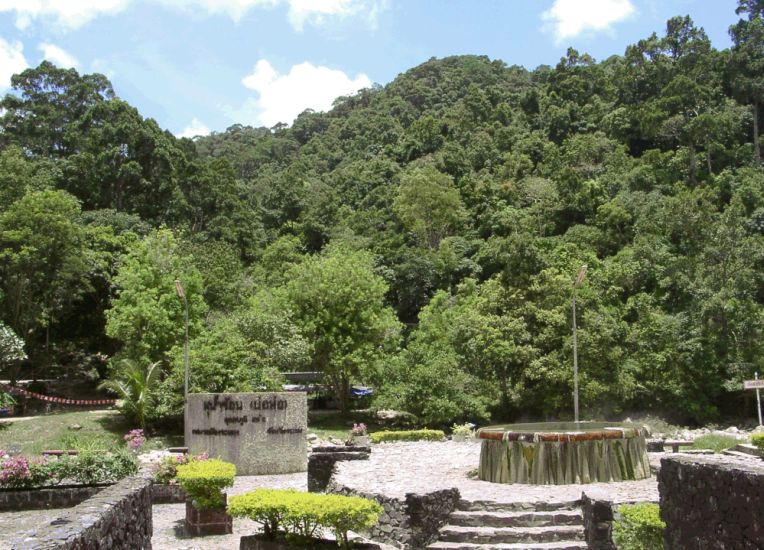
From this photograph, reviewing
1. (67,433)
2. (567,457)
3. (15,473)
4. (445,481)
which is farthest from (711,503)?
(67,433)

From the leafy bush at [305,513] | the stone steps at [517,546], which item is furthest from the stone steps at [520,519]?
the leafy bush at [305,513]

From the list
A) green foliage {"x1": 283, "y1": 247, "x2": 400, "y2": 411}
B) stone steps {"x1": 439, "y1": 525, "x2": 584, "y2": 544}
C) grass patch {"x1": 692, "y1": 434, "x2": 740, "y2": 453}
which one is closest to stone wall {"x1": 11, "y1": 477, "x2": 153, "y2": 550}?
stone steps {"x1": 439, "y1": 525, "x2": 584, "y2": 544}

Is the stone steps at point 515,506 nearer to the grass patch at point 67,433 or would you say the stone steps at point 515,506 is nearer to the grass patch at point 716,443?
the grass patch at point 716,443

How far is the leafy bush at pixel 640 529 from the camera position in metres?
8.27

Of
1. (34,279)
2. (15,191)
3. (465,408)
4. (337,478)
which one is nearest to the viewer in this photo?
(337,478)

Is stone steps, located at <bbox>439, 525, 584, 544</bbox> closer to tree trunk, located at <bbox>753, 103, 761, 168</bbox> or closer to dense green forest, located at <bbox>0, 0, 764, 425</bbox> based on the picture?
dense green forest, located at <bbox>0, 0, 764, 425</bbox>

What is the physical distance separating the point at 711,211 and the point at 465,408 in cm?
1852

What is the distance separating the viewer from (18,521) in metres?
12.4

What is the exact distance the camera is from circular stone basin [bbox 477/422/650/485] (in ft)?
42.8

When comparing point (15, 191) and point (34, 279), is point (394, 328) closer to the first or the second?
point (34, 279)

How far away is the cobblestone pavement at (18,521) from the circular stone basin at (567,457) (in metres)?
7.61

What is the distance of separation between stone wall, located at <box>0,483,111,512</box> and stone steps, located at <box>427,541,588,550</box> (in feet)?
23.4

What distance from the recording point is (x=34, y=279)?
31.1 meters

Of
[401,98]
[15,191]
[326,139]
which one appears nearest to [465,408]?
[15,191]
